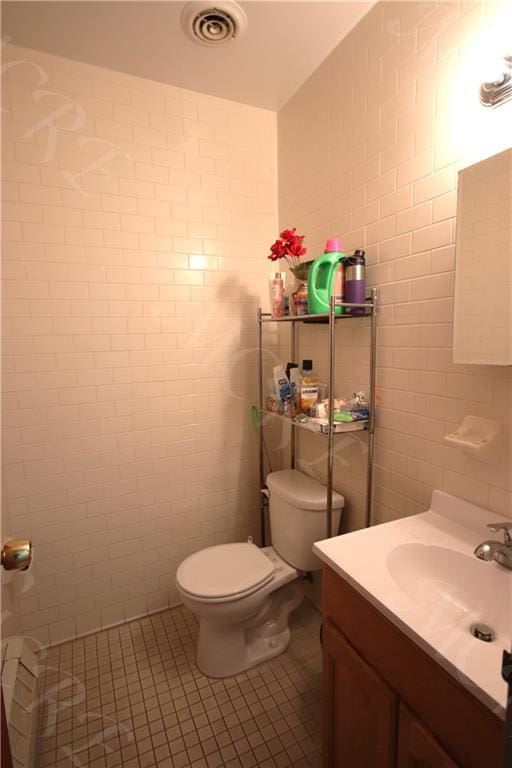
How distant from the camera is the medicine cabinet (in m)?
0.93

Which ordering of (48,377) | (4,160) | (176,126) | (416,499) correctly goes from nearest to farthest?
1. (416,499)
2. (4,160)
3. (48,377)
4. (176,126)

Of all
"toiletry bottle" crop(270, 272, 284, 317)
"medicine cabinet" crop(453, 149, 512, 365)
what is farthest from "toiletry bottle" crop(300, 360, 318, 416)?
"medicine cabinet" crop(453, 149, 512, 365)

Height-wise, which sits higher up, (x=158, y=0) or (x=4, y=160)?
(x=158, y=0)

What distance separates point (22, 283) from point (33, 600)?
1.40 metres

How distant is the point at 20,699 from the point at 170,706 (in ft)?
1.75

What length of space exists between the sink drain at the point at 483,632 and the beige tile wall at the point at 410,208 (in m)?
0.31

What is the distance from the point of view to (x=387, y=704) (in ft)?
2.80

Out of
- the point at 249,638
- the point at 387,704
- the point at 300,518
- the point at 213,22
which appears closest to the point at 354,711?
the point at 387,704

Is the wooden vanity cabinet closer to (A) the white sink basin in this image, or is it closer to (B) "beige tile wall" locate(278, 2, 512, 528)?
(A) the white sink basin

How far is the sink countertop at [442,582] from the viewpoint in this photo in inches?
27.3

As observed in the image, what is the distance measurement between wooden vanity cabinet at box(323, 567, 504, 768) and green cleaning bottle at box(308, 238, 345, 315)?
2.95 ft

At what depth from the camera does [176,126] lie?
6.01 ft

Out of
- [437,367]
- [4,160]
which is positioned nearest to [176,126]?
[4,160]

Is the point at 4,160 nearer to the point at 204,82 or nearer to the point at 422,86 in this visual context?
the point at 204,82
